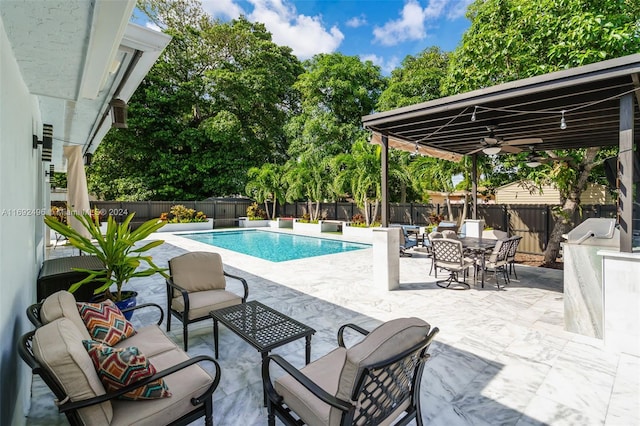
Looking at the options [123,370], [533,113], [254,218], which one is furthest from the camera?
[254,218]

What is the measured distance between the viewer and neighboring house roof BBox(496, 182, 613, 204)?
10.7 metres

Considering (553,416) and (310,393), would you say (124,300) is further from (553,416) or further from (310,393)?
(553,416)

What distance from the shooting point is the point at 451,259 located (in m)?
5.75

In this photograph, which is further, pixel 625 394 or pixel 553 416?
pixel 625 394

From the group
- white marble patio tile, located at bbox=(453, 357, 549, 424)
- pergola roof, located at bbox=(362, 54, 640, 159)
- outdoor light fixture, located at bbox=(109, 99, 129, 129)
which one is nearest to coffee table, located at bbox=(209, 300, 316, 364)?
white marble patio tile, located at bbox=(453, 357, 549, 424)

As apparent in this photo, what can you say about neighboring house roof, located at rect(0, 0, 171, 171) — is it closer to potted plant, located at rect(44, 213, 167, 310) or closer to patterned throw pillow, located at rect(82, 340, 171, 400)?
potted plant, located at rect(44, 213, 167, 310)

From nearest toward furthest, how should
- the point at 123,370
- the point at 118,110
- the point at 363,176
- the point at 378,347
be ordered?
the point at 378,347 < the point at 123,370 < the point at 118,110 < the point at 363,176

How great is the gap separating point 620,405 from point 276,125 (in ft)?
81.5

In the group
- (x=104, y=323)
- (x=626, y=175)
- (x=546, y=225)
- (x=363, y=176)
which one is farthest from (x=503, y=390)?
(x=363, y=176)

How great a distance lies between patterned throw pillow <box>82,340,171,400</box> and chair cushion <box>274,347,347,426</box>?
76cm

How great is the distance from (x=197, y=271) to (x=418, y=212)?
1192 cm

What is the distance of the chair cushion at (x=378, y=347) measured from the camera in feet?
4.94

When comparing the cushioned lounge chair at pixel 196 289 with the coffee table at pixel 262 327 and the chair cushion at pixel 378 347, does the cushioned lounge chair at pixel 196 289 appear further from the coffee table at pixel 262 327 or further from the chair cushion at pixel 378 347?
the chair cushion at pixel 378 347

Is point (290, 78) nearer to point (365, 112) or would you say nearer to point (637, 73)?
point (365, 112)
